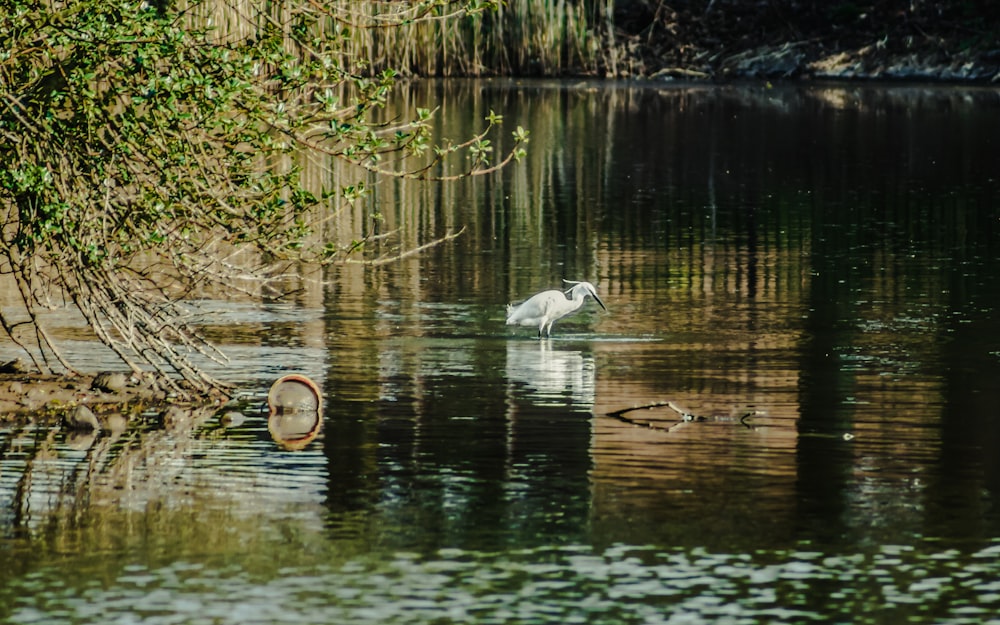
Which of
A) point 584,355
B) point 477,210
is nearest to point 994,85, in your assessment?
point 477,210

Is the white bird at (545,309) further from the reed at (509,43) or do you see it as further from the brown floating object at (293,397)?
the reed at (509,43)

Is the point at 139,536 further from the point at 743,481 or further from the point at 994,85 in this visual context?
the point at 994,85

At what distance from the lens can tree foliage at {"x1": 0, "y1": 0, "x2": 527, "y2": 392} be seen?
14.5m

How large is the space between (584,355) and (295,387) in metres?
3.33

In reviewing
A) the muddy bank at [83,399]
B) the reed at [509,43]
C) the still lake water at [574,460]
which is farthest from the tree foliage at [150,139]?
the reed at [509,43]

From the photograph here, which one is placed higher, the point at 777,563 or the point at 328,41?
the point at 328,41

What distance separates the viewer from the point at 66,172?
49.6 feet

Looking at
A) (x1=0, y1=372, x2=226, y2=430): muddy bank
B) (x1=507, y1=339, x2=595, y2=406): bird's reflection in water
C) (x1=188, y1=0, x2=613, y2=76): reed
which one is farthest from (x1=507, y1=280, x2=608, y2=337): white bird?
(x1=188, y1=0, x2=613, y2=76): reed

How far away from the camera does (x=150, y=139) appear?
15055 mm

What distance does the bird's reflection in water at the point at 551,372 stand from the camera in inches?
642

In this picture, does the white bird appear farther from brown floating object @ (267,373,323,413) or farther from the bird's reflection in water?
brown floating object @ (267,373,323,413)

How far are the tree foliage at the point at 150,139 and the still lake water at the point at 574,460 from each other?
0.80 meters

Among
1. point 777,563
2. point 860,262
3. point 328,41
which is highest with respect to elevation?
point 328,41

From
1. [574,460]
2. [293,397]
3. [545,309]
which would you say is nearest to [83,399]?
[293,397]
